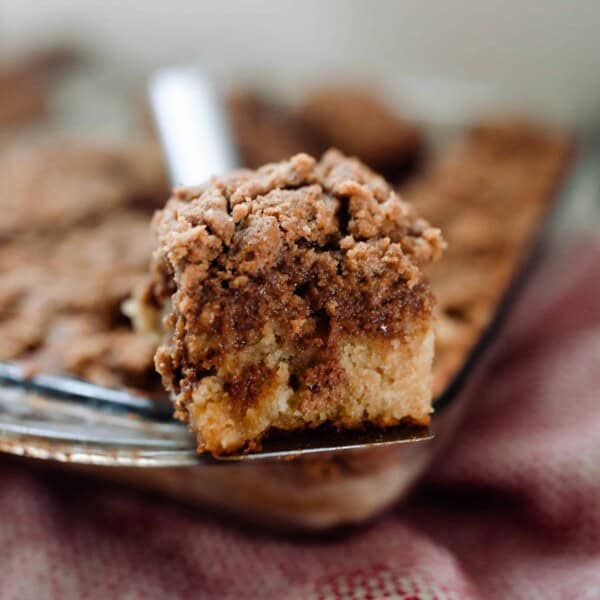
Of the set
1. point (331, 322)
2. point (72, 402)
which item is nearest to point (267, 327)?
point (331, 322)

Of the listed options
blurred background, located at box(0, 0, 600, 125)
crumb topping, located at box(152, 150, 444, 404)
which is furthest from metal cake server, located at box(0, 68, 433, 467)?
blurred background, located at box(0, 0, 600, 125)

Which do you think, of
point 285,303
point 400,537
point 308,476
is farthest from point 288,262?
point 400,537

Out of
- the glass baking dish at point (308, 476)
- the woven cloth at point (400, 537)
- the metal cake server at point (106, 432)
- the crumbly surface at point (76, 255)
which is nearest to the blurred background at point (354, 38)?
the crumbly surface at point (76, 255)

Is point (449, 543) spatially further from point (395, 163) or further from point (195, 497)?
point (395, 163)

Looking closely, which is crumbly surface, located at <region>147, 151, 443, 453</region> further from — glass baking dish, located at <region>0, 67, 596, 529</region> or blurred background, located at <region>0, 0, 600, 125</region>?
blurred background, located at <region>0, 0, 600, 125</region>

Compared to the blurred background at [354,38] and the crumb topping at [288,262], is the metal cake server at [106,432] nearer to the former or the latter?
the crumb topping at [288,262]

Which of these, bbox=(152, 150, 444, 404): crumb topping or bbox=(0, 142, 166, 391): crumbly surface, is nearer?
bbox=(152, 150, 444, 404): crumb topping

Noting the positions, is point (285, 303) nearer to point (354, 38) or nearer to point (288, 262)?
point (288, 262)

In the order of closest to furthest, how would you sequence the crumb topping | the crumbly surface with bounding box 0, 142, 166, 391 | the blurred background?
the crumb topping → the crumbly surface with bounding box 0, 142, 166, 391 → the blurred background
